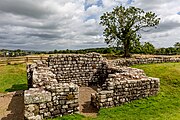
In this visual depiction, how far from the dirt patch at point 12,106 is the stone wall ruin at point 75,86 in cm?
145

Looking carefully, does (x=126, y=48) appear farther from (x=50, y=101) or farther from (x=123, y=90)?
(x=50, y=101)

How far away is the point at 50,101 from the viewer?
846 cm

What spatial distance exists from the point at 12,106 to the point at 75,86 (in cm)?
470

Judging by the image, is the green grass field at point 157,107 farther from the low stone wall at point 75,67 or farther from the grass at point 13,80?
the grass at point 13,80

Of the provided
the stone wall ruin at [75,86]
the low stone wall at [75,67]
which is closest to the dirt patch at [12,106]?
the stone wall ruin at [75,86]

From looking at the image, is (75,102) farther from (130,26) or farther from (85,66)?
(130,26)

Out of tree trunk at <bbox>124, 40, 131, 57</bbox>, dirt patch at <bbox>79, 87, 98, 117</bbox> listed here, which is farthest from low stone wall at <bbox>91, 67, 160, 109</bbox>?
tree trunk at <bbox>124, 40, 131, 57</bbox>

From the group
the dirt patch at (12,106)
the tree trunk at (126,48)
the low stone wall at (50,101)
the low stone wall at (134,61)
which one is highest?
the tree trunk at (126,48)

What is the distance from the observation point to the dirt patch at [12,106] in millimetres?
9734

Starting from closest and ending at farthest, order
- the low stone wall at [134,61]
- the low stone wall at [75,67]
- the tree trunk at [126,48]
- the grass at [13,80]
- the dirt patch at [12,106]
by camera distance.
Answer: the dirt patch at [12,106] → the low stone wall at [75,67] → the grass at [13,80] → the low stone wall at [134,61] → the tree trunk at [126,48]

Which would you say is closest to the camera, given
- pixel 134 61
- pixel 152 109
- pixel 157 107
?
pixel 152 109

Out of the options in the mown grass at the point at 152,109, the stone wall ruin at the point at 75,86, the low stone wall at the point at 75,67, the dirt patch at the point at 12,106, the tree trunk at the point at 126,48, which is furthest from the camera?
the tree trunk at the point at 126,48

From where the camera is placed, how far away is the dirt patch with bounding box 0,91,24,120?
9.73 m

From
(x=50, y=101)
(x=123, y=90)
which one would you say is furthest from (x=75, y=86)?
(x=123, y=90)
